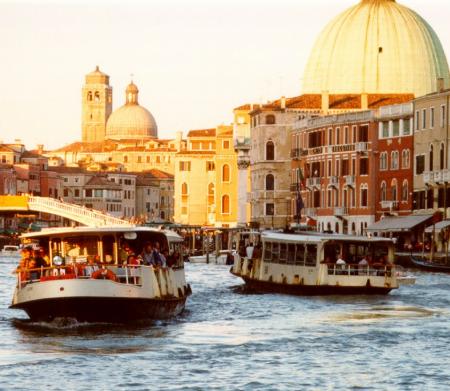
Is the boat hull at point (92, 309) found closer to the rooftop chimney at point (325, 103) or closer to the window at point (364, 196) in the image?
the window at point (364, 196)

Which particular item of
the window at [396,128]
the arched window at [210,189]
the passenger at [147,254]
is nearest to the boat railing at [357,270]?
the passenger at [147,254]

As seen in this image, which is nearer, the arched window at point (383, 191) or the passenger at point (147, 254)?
the passenger at point (147, 254)

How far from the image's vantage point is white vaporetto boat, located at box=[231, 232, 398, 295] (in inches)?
1854

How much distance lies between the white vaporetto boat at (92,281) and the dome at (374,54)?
264 feet

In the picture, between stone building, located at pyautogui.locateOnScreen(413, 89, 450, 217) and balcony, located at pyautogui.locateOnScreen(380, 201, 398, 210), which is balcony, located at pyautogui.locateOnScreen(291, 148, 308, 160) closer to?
balcony, located at pyautogui.locateOnScreen(380, 201, 398, 210)

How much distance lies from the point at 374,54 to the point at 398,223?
33.1 meters

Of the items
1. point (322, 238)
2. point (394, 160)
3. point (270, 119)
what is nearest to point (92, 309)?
point (322, 238)

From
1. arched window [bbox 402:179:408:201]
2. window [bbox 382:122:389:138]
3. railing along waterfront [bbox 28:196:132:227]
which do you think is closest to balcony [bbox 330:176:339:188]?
window [bbox 382:122:389:138]

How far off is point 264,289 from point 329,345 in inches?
708

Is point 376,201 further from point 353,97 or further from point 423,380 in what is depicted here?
point 423,380

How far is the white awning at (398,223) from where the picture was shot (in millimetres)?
83438

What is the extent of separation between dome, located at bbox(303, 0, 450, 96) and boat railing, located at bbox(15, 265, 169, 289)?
268 ft

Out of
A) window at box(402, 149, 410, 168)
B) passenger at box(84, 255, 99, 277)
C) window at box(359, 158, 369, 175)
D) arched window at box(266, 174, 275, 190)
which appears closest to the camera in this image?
passenger at box(84, 255, 99, 277)

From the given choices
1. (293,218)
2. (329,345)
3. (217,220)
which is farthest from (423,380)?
(217,220)
